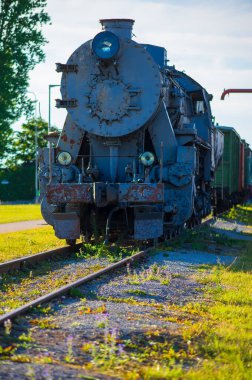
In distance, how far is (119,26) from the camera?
13953 millimetres

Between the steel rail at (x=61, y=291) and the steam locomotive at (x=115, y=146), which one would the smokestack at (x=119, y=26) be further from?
the steel rail at (x=61, y=291)

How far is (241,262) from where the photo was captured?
39.7 feet

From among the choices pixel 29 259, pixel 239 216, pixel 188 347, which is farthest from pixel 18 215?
pixel 188 347

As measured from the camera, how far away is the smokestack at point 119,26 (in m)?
13.9

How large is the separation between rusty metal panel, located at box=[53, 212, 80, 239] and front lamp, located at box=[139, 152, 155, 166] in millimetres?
1666

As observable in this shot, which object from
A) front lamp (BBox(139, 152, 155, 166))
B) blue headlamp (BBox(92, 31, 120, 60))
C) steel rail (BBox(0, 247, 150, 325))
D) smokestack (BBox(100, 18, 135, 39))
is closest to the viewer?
steel rail (BBox(0, 247, 150, 325))

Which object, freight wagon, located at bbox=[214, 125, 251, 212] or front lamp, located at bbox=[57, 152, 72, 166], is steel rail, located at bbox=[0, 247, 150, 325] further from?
freight wagon, located at bbox=[214, 125, 251, 212]

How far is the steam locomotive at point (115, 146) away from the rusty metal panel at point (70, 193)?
0.02 m

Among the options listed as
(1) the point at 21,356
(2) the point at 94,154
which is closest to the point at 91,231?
(2) the point at 94,154

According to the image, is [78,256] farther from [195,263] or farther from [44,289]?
[44,289]

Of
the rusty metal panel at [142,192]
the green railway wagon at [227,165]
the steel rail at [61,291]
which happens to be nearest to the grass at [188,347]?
the steel rail at [61,291]

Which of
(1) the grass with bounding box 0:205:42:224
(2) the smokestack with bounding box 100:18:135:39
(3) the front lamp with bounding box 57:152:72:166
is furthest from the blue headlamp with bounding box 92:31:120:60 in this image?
(1) the grass with bounding box 0:205:42:224

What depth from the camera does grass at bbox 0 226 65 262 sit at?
13273 millimetres

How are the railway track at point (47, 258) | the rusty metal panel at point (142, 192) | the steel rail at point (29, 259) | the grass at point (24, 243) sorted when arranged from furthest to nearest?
1. the grass at point (24, 243)
2. the rusty metal panel at point (142, 192)
3. the steel rail at point (29, 259)
4. the railway track at point (47, 258)
